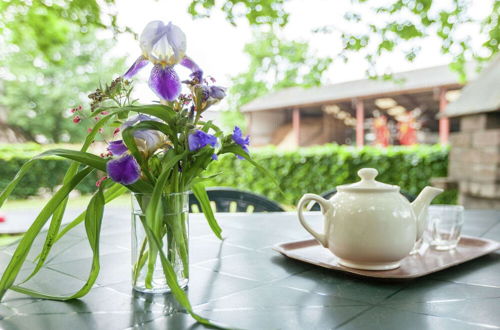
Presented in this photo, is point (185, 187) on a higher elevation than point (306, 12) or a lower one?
lower

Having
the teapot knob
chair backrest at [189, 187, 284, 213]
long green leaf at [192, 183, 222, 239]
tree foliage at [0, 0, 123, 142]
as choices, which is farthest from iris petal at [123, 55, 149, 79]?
tree foliage at [0, 0, 123, 142]

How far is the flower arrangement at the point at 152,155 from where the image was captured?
30.2 inches

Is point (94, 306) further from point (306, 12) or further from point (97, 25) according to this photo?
point (306, 12)

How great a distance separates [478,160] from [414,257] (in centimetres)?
360

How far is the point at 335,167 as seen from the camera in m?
6.68

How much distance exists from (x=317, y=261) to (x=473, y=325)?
15.9 inches

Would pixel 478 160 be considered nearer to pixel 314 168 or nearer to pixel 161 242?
pixel 314 168

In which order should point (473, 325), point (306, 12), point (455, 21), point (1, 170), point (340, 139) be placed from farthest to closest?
point (340, 139) → point (1, 170) → point (306, 12) → point (455, 21) → point (473, 325)

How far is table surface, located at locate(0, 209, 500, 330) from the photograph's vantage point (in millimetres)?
730

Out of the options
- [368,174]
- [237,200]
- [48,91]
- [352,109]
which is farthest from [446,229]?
[48,91]

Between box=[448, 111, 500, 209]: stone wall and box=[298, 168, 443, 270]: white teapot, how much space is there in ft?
11.6

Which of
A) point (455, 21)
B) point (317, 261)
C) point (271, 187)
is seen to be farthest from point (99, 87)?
point (271, 187)

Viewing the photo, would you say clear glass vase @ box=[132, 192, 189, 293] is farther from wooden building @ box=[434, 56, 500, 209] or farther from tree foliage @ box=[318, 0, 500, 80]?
wooden building @ box=[434, 56, 500, 209]

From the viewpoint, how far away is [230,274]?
1.02 meters
